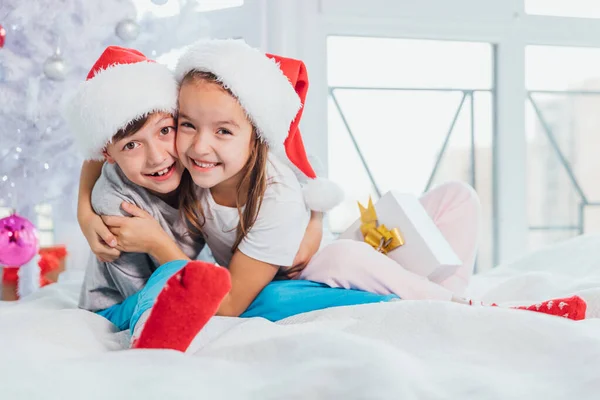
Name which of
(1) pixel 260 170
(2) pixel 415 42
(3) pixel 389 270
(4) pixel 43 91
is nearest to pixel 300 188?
(1) pixel 260 170

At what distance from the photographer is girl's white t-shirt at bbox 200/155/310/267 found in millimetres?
1219

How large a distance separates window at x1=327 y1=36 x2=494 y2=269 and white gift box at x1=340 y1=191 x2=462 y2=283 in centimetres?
113

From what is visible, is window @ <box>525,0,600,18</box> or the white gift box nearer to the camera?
the white gift box

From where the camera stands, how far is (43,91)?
7.07 ft

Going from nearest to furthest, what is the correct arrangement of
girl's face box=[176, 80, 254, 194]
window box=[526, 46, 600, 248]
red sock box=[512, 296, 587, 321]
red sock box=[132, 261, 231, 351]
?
red sock box=[132, 261, 231, 351] → red sock box=[512, 296, 587, 321] → girl's face box=[176, 80, 254, 194] → window box=[526, 46, 600, 248]

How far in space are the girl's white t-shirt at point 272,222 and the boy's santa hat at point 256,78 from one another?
76 millimetres

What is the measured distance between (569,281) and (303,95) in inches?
29.7

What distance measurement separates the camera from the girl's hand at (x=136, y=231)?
48.4 inches

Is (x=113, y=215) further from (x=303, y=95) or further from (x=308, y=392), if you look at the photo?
(x=308, y=392)

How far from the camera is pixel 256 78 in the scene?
1.20m

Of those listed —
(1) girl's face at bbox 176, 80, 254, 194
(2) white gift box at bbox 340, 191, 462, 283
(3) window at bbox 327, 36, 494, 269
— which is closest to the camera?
(1) girl's face at bbox 176, 80, 254, 194

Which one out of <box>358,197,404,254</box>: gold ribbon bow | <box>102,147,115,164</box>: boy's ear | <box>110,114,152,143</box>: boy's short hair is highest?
<box>110,114,152,143</box>: boy's short hair

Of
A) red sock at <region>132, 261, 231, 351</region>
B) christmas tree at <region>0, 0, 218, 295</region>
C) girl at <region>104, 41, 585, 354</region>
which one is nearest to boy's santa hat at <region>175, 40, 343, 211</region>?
girl at <region>104, 41, 585, 354</region>

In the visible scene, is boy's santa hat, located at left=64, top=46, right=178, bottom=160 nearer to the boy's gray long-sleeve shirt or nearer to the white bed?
the boy's gray long-sleeve shirt
